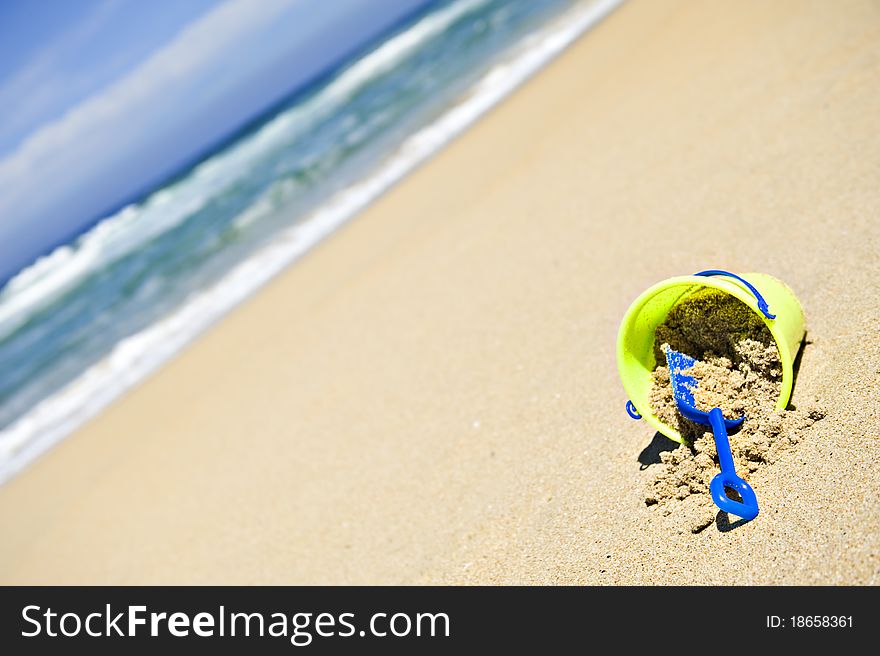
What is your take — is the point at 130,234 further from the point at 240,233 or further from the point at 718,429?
the point at 718,429

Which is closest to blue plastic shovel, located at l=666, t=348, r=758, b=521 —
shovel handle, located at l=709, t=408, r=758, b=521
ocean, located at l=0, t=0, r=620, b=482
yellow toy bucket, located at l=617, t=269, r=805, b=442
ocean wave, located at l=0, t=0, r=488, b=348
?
shovel handle, located at l=709, t=408, r=758, b=521

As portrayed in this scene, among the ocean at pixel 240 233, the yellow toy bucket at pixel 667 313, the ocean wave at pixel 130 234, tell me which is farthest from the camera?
the ocean wave at pixel 130 234

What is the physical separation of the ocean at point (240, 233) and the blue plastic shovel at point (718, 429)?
15.2 ft

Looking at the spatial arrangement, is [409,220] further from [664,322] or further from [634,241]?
[664,322]

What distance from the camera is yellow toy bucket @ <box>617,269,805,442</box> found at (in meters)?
2.58

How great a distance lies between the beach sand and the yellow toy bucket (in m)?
0.19

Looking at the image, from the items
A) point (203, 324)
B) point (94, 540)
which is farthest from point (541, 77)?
point (94, 540)

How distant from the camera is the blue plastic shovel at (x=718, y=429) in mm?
2414

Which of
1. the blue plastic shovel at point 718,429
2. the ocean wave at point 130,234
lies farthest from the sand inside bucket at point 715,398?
the ocean wave at point 130,234

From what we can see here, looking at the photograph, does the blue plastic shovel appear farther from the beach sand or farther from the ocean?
the ocean

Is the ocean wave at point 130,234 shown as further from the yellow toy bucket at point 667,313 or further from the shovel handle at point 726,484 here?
the shovel handle at point 726,484

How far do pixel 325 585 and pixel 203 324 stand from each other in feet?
18.2

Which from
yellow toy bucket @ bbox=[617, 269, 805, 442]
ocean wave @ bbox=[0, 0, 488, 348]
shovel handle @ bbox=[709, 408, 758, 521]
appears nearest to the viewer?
shovel handle @ bbox=[709, 408, 758, 521]

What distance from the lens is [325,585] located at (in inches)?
135
